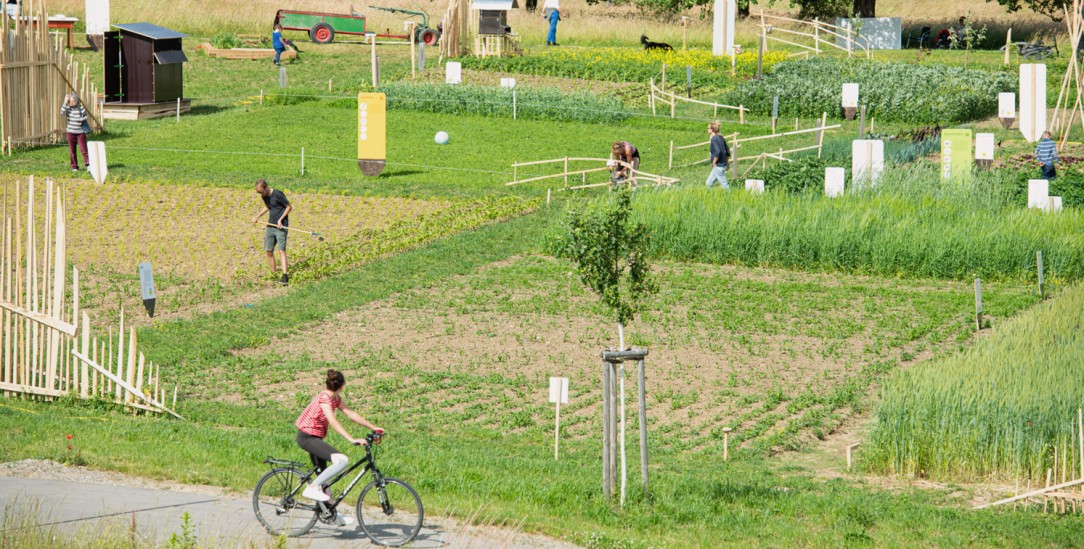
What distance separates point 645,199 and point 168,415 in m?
11.9

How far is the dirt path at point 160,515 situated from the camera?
10664 millimetres

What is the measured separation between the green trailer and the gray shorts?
96.2 feet

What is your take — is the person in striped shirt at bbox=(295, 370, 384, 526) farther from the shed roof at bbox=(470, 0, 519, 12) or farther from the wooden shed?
the shed roof at bbox=(470, 0, 519, 12)

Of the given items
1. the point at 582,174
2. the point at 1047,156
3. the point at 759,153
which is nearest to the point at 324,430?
the point at 582,174

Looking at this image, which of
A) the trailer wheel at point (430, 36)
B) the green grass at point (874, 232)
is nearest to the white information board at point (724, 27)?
the trailer wheel at point (430, 36)

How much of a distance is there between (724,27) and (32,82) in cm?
2505

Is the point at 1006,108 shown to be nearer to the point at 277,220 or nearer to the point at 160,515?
the point at 277,220

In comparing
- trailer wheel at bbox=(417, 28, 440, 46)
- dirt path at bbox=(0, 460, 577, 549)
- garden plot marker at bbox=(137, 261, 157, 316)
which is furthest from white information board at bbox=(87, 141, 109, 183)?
trailer wheel at bbox=(417, 28, 440, 46)

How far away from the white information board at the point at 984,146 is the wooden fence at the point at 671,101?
9750 millimetres

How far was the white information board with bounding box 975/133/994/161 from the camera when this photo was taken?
2834 cm

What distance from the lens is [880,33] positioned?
50938 millimetres

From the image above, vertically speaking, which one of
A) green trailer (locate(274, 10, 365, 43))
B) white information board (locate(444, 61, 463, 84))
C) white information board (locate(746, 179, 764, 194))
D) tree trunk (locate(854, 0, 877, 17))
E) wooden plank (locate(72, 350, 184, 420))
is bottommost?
wooden plank (locate(72, 350, 184, 420))

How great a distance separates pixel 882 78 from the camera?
3966 cm

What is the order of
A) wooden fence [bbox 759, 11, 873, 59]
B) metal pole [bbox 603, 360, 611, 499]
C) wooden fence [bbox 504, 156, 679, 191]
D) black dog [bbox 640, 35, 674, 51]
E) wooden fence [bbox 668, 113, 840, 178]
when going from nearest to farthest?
metal pole [bbox 603, 360, 611, 499]
wooden fence [bbox 504, 156, 679, 191]
wooden fence [bbox 668, 113, 840, 178]
wooden fence [bbox 759, 11, 873, 59]
black dog [bbox 640, 35, 674, 51]
